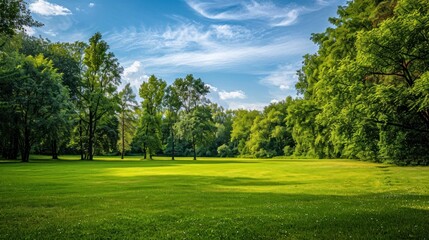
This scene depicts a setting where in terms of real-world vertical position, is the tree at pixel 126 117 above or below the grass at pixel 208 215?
above

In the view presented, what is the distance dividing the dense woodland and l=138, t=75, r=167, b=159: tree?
243mm

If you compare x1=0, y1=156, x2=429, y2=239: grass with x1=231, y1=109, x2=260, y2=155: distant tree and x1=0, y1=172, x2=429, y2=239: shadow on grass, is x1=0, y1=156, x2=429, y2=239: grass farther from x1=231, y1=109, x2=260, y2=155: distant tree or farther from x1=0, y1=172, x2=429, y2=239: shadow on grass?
x1=231, y1=109, x2=260, y2=155: distant tree

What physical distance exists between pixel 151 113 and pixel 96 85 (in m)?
14.7

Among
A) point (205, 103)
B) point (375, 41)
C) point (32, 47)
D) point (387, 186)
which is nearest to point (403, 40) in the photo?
point (375, 41)

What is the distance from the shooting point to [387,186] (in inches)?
856

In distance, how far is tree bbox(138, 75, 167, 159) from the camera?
74.2 meters

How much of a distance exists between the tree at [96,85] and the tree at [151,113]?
8691 mm

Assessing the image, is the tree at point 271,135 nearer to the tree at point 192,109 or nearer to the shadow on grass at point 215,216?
the tree at point 192,109

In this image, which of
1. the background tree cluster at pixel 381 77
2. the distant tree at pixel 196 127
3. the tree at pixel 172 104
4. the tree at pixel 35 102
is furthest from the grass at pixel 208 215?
the tree at pixel 172 104

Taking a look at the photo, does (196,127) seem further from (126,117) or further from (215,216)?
(215,216)

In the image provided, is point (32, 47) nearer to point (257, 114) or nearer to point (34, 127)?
Result: point (34, 127)

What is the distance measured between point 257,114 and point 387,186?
341 ft

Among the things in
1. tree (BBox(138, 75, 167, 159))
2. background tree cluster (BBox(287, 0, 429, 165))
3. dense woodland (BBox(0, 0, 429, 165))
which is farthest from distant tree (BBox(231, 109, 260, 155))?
background tree cluster (BBox(287, 0, 429, 165))

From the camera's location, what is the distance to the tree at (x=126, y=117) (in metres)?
76.8
